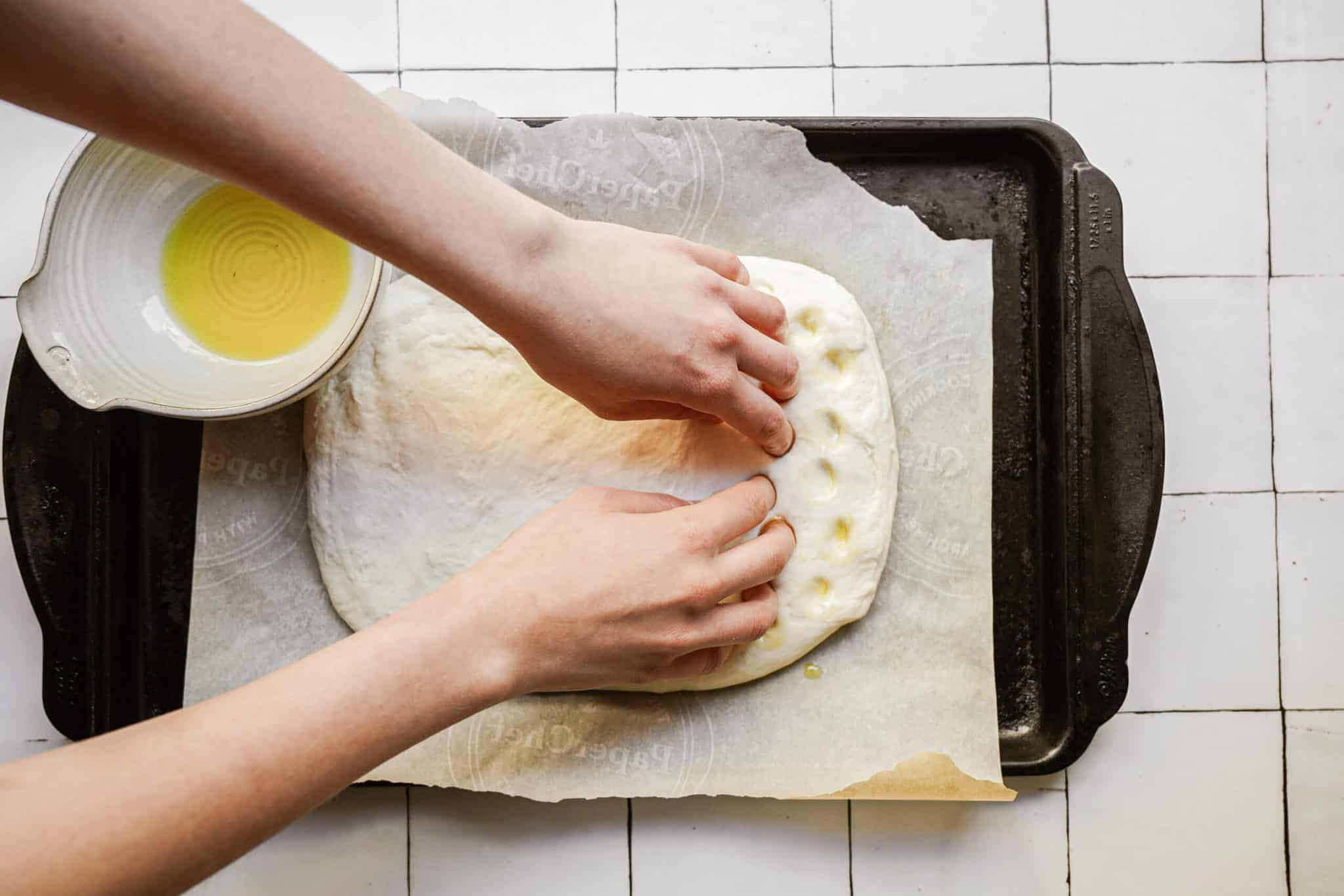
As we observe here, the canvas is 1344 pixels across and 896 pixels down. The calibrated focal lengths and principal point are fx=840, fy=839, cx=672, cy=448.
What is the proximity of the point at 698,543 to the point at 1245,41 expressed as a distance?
94cm

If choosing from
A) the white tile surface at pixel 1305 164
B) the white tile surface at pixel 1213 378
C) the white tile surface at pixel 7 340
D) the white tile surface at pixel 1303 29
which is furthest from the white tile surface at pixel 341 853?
the white tile surface at pixel 1303 29

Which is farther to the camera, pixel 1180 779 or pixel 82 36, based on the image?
pixel 1180 779

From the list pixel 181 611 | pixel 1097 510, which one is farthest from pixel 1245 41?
pixel 181 611

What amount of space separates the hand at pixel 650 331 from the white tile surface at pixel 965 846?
0.51 meters

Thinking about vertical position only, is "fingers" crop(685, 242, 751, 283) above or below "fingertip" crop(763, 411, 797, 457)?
above

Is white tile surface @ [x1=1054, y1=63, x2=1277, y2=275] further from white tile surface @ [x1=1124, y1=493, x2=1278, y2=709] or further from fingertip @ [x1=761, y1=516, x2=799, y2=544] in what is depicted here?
fingertip @ [x1=761, y1=516, x2=799, y2=544]

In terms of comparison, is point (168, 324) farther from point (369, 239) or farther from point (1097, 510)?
point (1097, 510)

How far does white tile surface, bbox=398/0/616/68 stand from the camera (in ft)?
3.34

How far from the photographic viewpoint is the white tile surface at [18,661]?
3.24ft

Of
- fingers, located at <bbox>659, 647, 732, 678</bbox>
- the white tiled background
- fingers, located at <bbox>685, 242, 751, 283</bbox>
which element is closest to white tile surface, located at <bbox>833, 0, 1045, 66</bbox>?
the white tiled background

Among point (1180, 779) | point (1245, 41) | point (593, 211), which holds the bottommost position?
point (1180, 779)

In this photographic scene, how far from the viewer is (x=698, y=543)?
0.76 meters

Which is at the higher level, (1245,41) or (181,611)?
(1245,41)

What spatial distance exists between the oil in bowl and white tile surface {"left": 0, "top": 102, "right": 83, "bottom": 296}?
1.03 feet
